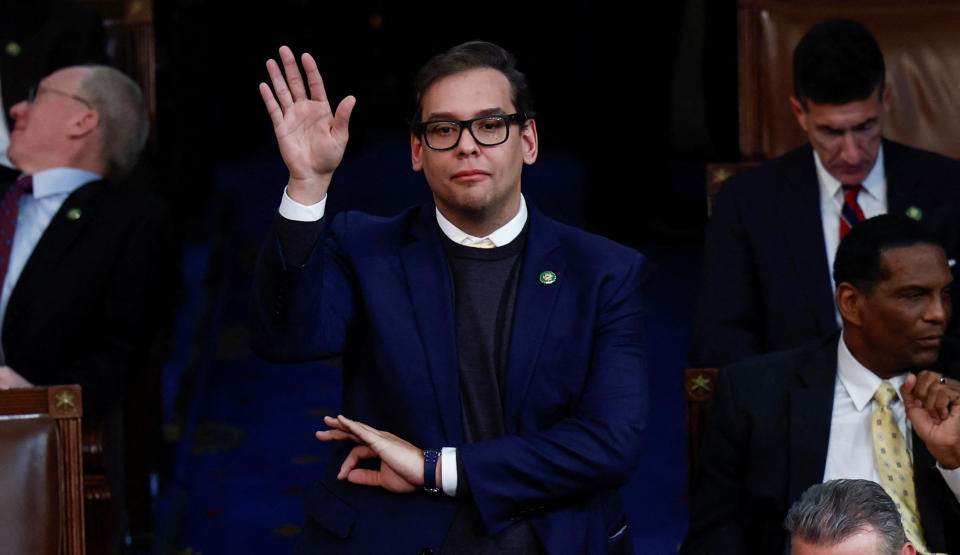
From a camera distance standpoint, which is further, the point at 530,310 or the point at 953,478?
the point at 953,478

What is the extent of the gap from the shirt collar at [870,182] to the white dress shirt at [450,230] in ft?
3.38

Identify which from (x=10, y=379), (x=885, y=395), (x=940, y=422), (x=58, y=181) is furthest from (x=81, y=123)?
(x=940, y=422)

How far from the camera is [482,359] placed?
80.7 inches

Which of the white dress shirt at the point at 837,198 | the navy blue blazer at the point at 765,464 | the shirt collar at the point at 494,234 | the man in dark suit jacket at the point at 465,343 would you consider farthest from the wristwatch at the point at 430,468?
the white dress shirt at the point at 837,198

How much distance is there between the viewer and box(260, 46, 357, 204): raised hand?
6.29 ft

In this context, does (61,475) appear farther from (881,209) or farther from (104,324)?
(881,209)

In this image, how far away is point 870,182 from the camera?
2967 millimetres

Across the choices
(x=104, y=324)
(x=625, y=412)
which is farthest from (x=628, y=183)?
(x=625, y=412)

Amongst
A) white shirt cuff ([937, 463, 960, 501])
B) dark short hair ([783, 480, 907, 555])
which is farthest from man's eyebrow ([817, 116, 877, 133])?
dark short hair ([783, 480, 907, 555])

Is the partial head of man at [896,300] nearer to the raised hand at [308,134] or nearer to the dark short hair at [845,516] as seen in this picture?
the dark short hair at [845,516]

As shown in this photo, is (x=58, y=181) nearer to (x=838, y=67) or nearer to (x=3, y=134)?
(x=3, y=134)

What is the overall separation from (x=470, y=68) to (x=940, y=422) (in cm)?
89

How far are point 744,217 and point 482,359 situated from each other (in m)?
1.06

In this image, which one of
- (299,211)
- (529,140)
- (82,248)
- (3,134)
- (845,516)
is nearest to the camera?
(845,516)
